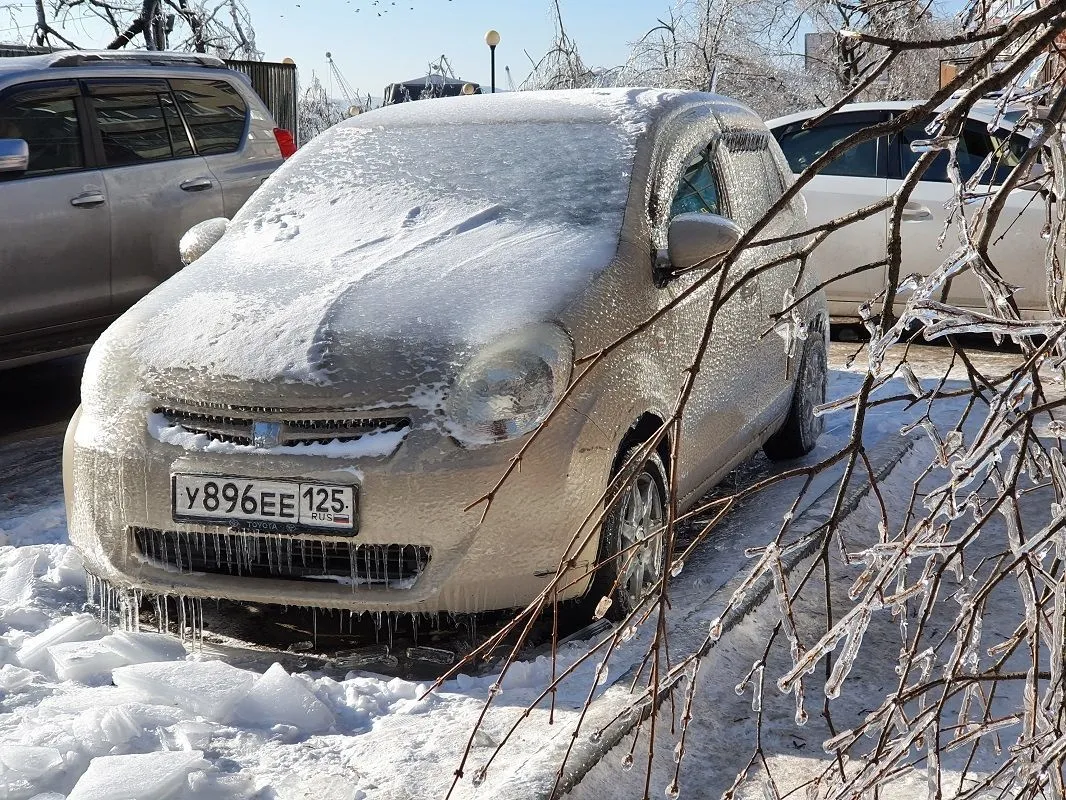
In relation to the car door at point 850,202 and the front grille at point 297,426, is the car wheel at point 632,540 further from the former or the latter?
the car door at point 850,202

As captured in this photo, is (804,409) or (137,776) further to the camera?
(804,409)

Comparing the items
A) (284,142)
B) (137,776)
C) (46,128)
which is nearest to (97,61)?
(46,128)

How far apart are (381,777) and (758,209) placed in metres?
3.06

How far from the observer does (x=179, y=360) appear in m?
3.64

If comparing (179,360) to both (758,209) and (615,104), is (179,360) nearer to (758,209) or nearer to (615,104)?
(615,104)

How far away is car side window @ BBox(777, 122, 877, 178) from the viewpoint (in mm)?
8891

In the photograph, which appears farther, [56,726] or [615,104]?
[615,104]

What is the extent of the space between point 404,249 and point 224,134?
436 centimetres

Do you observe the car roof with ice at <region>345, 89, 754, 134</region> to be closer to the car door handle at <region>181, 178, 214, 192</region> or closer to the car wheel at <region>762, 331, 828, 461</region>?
the car wheel at <region>762, 331, 828, 461</region>

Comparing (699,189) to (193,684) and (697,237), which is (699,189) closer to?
(697,237)

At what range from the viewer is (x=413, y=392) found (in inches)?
135

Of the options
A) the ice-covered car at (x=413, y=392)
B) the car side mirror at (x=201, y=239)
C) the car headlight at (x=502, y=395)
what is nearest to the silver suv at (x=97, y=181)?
the car side mirror at (x=201, y=239)

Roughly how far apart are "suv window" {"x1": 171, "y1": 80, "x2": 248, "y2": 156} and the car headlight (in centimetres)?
488

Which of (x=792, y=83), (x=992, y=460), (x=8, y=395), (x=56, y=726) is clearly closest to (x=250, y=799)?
(x=56, y=726)
